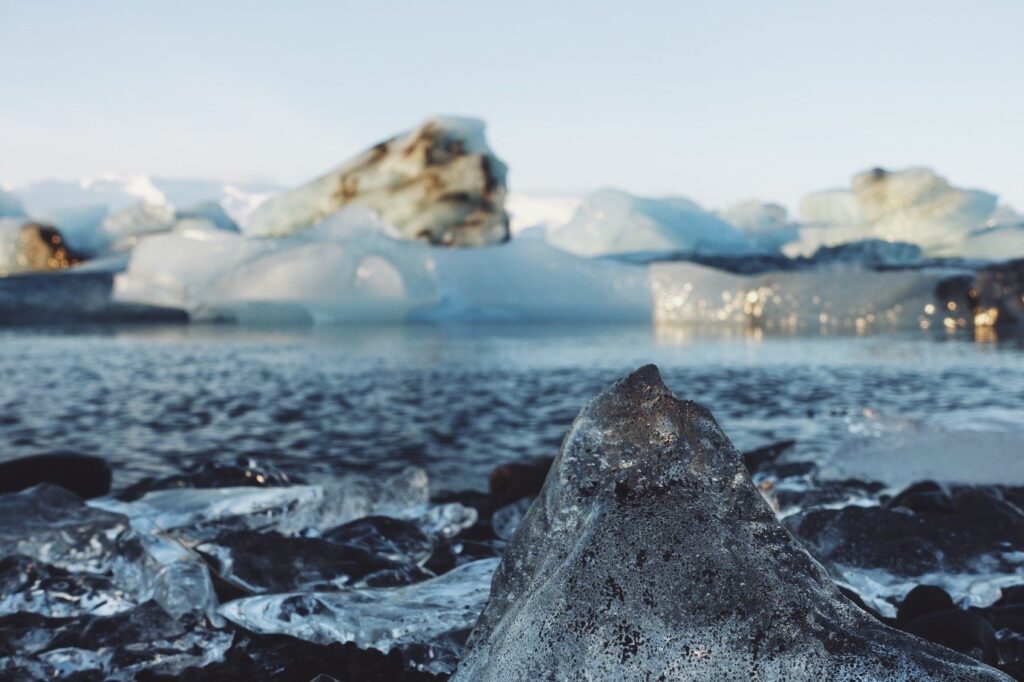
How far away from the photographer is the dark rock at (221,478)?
2.28m

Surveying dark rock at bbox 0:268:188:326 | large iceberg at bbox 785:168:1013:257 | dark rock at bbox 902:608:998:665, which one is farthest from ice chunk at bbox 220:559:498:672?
large iceberg at bbox 785:168:1013:257

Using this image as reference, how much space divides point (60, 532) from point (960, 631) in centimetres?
147

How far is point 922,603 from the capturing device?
4.62 ft

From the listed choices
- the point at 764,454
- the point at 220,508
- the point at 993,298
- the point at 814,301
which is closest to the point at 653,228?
the point at 814,301

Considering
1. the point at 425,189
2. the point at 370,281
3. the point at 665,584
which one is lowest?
the point at 665,584

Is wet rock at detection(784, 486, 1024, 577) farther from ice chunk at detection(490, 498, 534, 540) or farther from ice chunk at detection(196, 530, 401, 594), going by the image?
ice chunk at detection(196, 530, 401, 594)

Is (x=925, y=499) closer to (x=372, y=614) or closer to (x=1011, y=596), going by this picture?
(x=1011, y=596)

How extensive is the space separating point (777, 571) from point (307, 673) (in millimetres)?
684

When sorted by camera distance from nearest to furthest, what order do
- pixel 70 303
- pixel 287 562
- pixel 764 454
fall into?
pixel 287 562
pixel 764 454
pixel 70 303

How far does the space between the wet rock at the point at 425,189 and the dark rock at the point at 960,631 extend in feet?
39.4

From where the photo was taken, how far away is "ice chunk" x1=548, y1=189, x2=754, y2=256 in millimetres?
23062

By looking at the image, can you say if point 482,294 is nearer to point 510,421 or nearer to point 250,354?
point 250,354

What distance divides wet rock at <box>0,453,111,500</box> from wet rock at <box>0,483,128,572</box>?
503 mm

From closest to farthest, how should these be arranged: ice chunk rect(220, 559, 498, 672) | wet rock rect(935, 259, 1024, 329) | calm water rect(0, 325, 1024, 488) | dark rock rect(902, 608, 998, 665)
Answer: dark rock rect(902, 608, 998, 665), ice chunk rect(220, 559, 498, 672), calm water rect(0, 325, 1024, 488), wet rock rect(935, 259, 1024, 329)
